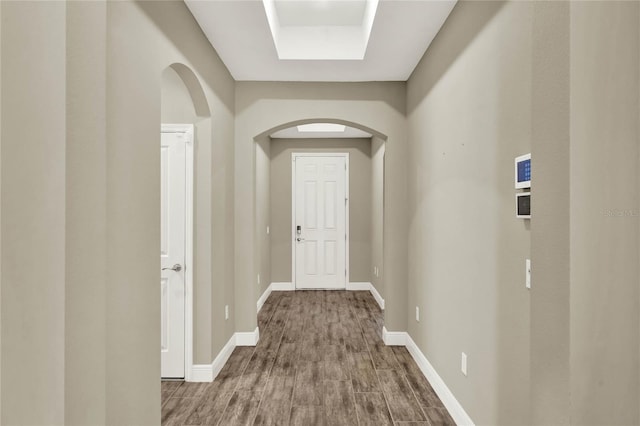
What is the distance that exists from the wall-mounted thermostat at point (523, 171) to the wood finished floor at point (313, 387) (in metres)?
1.63

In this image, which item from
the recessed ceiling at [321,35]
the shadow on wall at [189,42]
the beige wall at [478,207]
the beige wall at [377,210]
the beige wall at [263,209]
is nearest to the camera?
the beige wall at [478,207]

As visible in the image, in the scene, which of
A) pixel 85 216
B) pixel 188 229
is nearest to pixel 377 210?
pixel 188 229

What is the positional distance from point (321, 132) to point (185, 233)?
3.48 meters

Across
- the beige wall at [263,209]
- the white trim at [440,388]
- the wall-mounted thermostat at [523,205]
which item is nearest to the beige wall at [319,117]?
the white trim at [440,388]

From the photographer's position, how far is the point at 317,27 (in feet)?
11.1

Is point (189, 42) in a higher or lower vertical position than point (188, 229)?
higher

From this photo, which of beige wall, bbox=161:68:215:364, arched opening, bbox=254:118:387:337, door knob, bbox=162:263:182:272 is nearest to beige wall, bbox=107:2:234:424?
beige wall, bbox=161:68:215:364

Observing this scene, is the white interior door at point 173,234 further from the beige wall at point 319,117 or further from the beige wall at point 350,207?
the beige wall at point 350,207

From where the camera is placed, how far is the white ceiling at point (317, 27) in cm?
250

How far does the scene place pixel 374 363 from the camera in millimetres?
3381

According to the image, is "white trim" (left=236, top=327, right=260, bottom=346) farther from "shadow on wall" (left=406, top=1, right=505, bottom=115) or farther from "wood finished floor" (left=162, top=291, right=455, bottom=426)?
"shadow on wall" (left=406, top=1, right=505, bottom=115)

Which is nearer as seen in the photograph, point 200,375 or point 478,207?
point 478,207

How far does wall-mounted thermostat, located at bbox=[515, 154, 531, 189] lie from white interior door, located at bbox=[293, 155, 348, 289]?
4848 millimetres

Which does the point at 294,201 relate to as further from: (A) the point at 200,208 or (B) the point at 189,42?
(B) the point at 189,42
